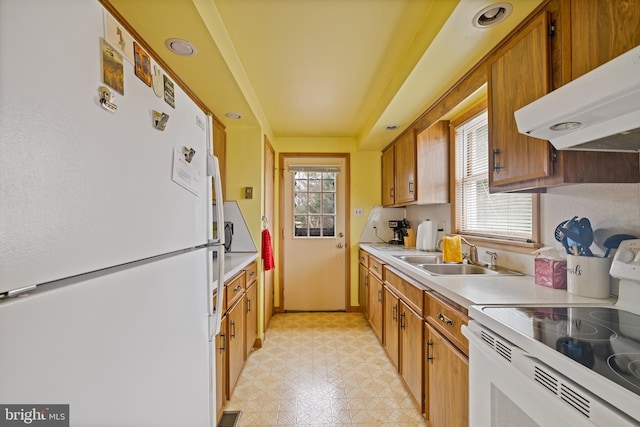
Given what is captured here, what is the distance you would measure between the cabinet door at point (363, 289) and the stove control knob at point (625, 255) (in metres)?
2.42

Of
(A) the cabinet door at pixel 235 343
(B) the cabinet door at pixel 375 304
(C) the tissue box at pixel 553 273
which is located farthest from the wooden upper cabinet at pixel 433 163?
(A) the cabinet door at pixel 235 343

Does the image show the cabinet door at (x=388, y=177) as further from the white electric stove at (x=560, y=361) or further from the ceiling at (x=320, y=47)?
the white electric stove at (x=560, y=361)

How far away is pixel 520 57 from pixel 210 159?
4.81 ft

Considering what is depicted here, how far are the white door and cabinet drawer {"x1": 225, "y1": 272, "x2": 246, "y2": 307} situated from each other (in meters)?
1.65

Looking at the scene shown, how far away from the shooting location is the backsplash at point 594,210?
46.6 inches

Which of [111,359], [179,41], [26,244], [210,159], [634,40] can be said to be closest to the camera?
[26,244]

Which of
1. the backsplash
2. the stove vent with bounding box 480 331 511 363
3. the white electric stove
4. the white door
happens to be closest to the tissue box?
the backsplash

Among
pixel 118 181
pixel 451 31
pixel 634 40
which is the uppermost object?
pixel 451 31

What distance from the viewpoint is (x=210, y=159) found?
47.5 inches

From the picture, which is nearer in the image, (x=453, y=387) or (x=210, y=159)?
(x=210, y=159)

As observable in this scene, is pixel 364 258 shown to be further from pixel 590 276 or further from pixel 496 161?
pixel 590 276

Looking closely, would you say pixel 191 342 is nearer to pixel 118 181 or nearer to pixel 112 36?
pixel 118 181

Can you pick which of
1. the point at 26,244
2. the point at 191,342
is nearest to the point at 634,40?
the point at 26,244

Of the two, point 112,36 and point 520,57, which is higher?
point 520,57
